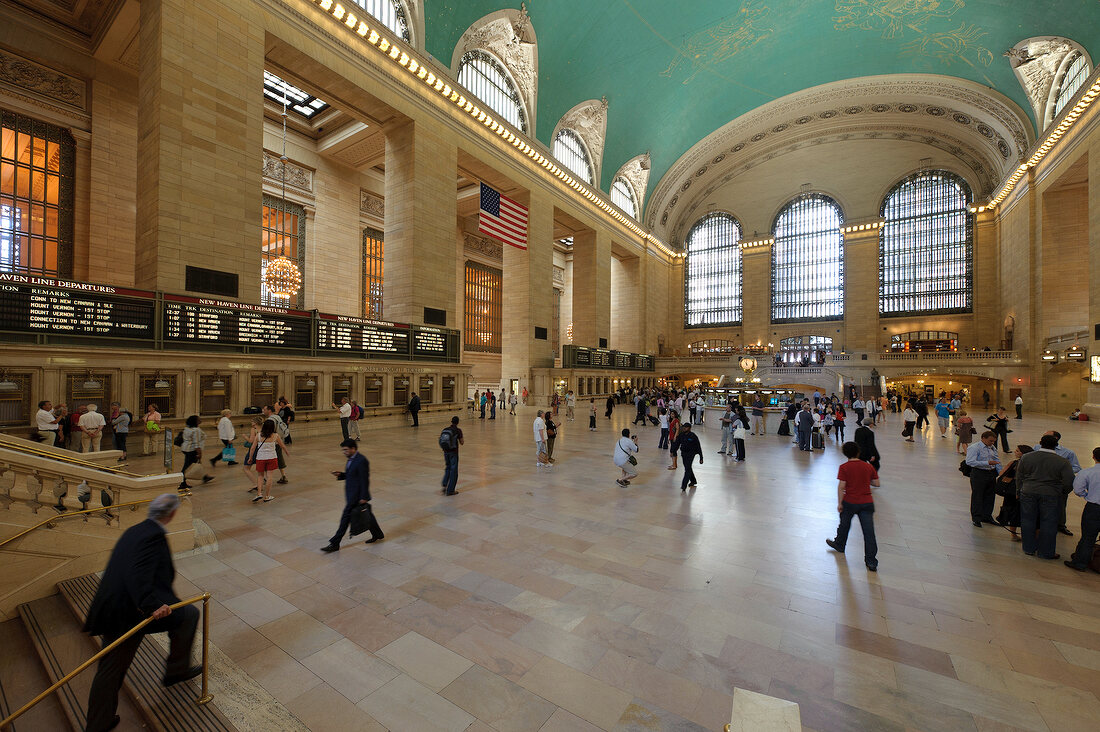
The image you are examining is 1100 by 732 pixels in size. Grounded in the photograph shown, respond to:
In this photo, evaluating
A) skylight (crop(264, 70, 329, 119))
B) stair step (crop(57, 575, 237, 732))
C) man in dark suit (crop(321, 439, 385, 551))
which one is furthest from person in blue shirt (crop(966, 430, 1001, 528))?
skylight (crop(264, 70, 329, 119))

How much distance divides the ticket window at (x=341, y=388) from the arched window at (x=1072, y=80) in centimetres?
3307

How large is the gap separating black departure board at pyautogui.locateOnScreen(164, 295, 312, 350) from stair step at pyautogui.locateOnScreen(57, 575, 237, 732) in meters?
9.69

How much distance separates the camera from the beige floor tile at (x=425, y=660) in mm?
2877

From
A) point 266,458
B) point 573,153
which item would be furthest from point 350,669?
point 573,153

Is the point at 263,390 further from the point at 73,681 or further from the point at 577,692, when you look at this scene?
the point at 577,692

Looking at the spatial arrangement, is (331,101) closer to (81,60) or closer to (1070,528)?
(81,60)

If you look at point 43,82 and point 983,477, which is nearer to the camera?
point 983,477

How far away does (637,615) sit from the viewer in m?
3.62

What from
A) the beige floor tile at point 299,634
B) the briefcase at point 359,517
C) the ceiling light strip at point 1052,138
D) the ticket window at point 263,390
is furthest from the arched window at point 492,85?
the ceiling light strip at point 1052,138

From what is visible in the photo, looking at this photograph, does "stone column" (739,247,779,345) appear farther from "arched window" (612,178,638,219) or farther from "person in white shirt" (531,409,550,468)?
"person in white shirt" (531,409,550,468)

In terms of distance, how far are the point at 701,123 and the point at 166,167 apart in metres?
33.1

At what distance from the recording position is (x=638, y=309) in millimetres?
36875

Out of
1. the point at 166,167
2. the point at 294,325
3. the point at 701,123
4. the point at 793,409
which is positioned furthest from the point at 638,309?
the point at 166,167

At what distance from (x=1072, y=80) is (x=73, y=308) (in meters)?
39.3
